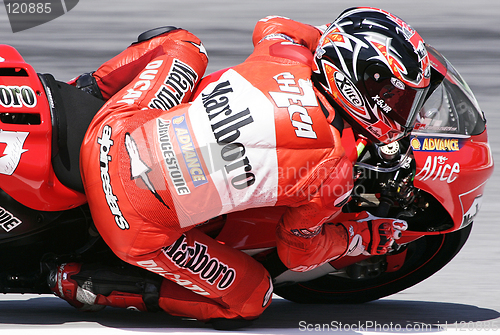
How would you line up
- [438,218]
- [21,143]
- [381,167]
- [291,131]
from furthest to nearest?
1. [438,218]
2. [381,167]
3. [21,143]
4. [291,131]

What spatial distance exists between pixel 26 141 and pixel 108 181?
0.37 meters

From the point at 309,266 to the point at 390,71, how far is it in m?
0.97

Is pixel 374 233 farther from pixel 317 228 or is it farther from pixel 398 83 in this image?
pixel 398 83

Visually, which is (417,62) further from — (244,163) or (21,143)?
(21,143)

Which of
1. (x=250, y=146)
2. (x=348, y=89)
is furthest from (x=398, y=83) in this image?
(x=250, y=146)

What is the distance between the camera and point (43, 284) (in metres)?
3.02

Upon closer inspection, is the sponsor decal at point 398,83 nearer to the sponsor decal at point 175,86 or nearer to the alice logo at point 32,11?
the sponsor decal at point 175,86

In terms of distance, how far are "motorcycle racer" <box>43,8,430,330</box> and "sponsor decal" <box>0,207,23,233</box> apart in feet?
1.32

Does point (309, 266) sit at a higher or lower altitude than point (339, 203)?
lower

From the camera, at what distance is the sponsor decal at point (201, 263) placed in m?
2.71

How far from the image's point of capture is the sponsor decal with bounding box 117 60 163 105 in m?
2.76

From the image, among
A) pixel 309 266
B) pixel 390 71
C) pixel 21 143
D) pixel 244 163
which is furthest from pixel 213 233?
pixel 390 71

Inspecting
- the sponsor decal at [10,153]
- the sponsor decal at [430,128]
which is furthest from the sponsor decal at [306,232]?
the sponsor decal at [10,153]

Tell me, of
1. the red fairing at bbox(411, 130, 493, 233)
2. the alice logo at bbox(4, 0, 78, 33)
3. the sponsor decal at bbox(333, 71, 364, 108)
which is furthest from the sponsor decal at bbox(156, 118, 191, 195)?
the alice logo at bbox(4, 0, 78, 33)
